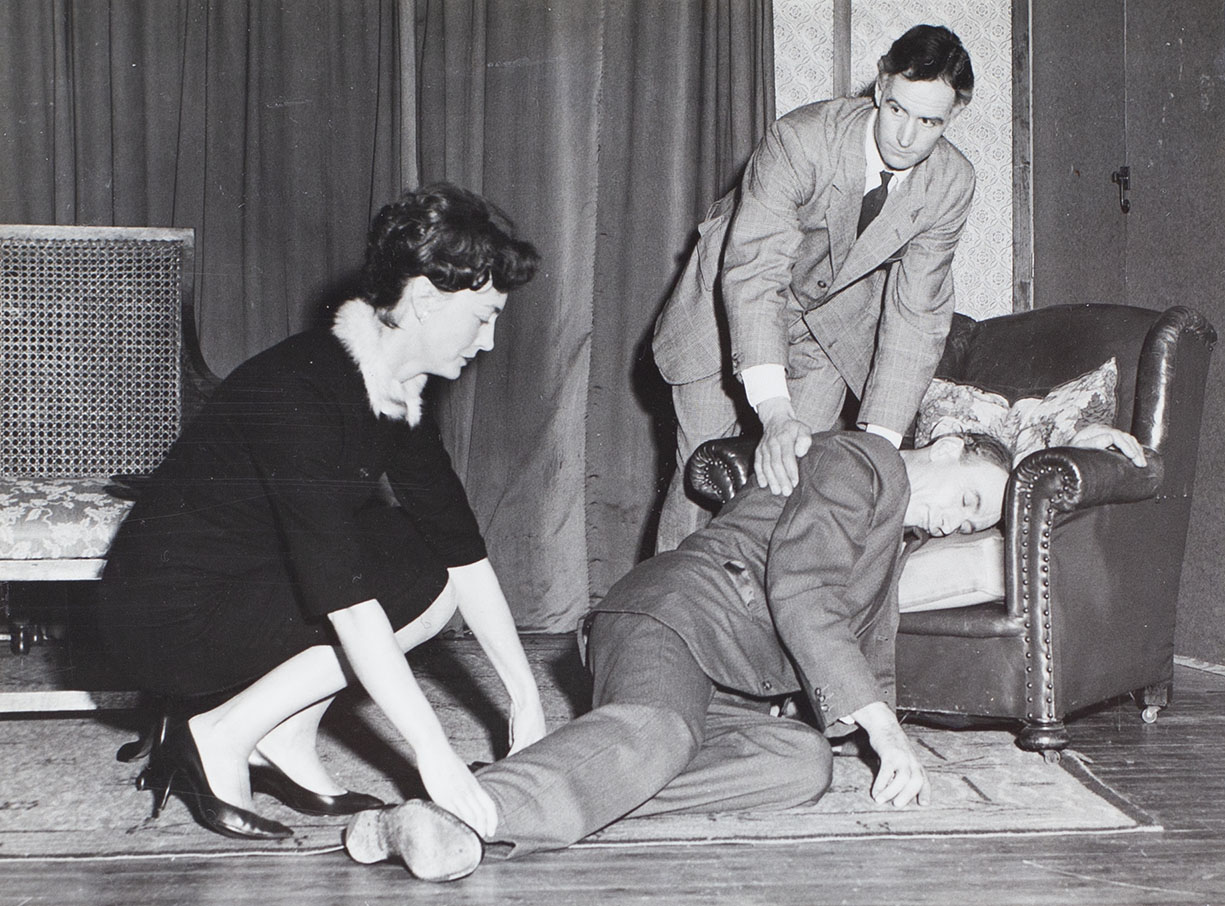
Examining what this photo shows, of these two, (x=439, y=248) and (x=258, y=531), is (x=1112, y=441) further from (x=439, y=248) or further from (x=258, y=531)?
(x=258, y=531)

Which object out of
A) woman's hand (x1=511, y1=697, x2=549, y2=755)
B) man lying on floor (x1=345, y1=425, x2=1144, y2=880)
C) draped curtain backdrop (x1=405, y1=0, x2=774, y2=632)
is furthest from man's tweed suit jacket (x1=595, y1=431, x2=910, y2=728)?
draped curtain backdrop (x1=405, y1=0, x2=774, y2=632)

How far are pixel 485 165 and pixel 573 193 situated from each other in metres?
0.29

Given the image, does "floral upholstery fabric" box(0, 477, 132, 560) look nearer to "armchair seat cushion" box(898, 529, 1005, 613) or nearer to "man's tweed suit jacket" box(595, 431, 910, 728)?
"man's tweed suit jacket" box(595, 431, 910, 728)

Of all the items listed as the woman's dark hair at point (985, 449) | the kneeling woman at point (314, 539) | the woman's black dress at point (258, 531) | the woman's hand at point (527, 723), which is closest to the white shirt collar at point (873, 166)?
the woman's dark hair at point (985, 449)

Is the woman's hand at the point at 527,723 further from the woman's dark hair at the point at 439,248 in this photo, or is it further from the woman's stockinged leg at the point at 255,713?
the woman's dark hair at the point at 439,248

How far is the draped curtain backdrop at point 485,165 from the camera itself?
341cm

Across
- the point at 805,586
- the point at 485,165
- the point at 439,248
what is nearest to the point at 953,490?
the point at 805,586

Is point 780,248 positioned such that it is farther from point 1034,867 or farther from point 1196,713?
point 1196,713

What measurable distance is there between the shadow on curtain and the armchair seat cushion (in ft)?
6.70

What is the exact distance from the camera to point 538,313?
3.54 metres

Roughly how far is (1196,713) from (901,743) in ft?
4.12

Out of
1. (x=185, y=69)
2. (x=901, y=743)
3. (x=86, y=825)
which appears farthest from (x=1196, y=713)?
(x=185, y=69)

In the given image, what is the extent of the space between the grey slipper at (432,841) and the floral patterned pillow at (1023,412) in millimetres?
1565

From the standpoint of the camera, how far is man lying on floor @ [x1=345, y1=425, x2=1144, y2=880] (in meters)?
1.47
